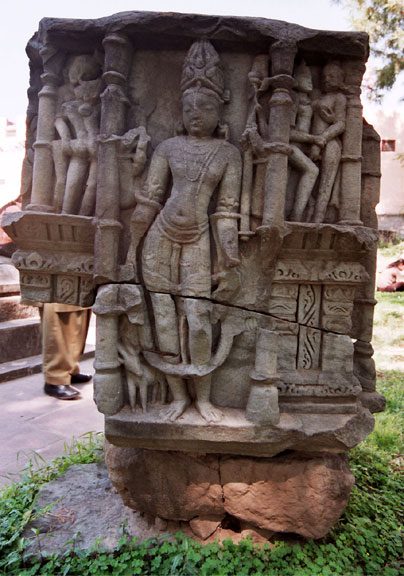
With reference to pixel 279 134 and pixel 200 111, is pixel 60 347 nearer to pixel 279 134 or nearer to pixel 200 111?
pixel 200 111

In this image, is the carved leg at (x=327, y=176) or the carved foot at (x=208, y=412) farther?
the carved leg at (x=327, y=176)

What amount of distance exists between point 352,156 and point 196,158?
0.91 m

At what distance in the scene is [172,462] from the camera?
262cm

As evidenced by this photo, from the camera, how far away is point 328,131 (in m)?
2.44

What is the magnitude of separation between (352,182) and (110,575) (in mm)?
2598

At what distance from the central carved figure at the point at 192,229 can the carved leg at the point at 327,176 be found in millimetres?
489

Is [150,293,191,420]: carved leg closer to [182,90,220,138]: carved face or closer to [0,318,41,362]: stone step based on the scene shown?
[182,90,220,138]: carved face

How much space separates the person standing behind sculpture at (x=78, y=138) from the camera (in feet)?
8.20

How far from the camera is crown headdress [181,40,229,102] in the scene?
91.4 inches

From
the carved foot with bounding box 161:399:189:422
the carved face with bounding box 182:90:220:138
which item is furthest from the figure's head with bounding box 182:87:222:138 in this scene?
→ the carved foot with bounding box 161:399:189:422

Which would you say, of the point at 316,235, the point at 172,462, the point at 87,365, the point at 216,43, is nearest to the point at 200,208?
the point at 316,235

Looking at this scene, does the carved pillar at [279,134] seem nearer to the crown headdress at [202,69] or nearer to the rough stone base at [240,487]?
the crown headdress at [202,69]

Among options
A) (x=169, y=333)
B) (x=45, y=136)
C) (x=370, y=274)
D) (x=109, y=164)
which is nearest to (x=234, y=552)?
(x=169, y=333)

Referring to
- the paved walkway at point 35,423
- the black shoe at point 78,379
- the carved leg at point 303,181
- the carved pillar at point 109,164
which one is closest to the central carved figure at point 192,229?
the carved pillar at point 109,164
